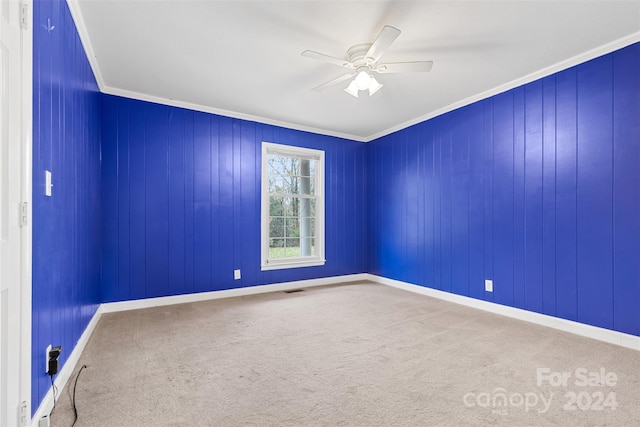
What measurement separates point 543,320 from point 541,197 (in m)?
1.21

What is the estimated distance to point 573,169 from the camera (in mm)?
2908

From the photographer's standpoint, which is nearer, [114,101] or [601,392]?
[601,392]

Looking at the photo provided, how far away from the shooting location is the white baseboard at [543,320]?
257cm

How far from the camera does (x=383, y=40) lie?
7.17ft

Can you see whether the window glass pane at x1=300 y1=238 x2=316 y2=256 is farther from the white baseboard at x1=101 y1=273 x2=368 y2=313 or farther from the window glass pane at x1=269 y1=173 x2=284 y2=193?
the window glass pane at x1=269 y1=173 x2=284 y2=193

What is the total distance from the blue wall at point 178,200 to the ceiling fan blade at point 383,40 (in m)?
2.47

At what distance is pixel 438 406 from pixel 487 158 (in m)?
2.86

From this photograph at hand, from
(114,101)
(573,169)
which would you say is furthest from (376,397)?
(114,101)

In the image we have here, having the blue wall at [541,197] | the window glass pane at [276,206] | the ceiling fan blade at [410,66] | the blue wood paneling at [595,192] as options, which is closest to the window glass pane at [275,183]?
the window glass pane at [276,206]

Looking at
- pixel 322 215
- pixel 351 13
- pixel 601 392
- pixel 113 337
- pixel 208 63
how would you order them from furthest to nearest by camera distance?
pixel 322 215
pixel 208 63
pixel 113 337
pixel 351 13
pixel 601 392

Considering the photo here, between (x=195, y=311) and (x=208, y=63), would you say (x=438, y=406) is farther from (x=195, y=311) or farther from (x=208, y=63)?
(x=208, y=63)

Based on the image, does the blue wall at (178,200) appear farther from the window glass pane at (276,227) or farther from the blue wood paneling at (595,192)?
the blue wood paneling at (595,192)

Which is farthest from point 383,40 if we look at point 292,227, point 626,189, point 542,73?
point 292,227

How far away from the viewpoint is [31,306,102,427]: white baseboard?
1544mm
